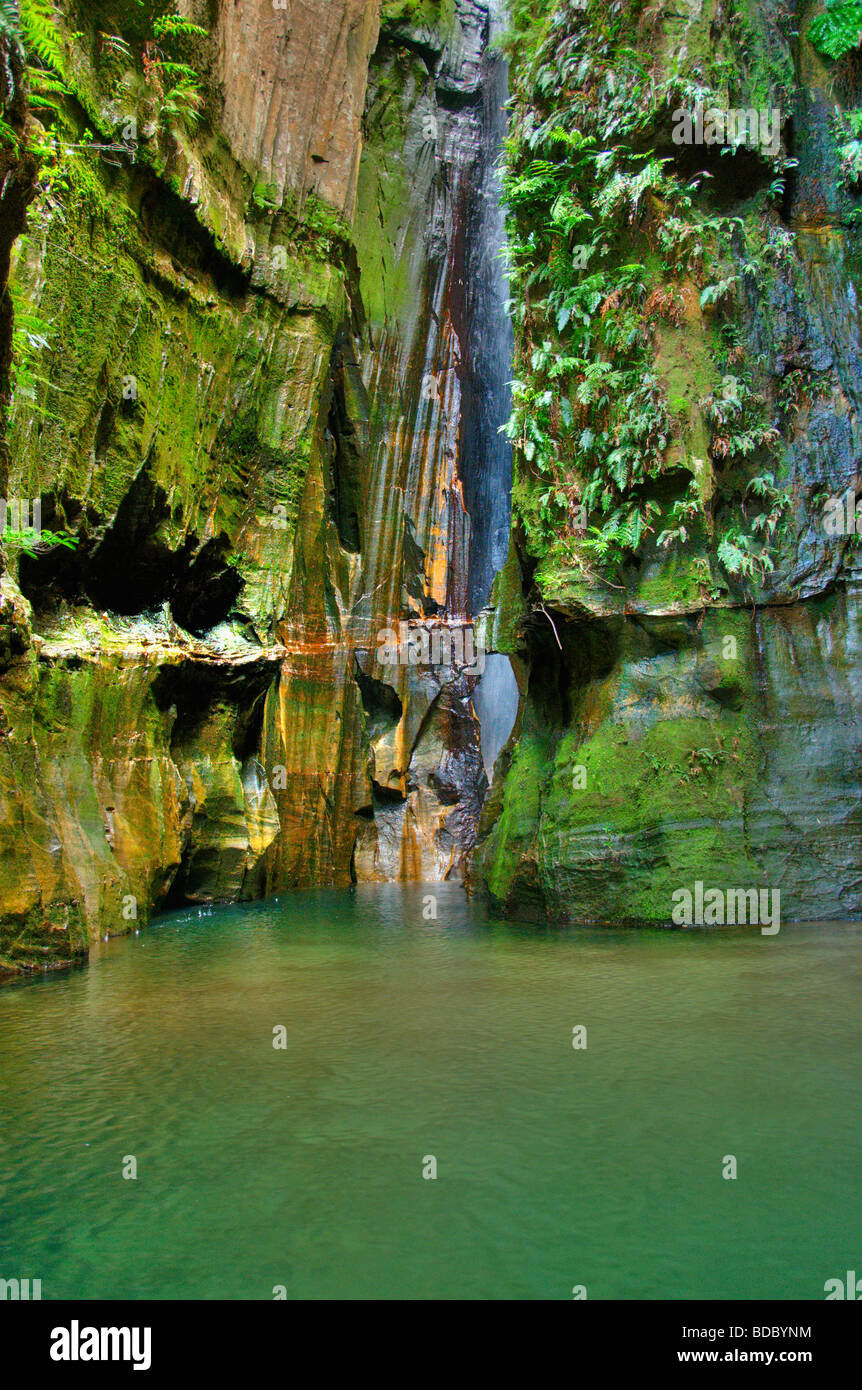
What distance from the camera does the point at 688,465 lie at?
10570 mm

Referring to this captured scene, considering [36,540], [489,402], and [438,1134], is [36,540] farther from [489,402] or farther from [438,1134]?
[489,402]

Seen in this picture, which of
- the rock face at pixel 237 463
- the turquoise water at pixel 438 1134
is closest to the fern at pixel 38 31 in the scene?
the rock face at pixel 237 463

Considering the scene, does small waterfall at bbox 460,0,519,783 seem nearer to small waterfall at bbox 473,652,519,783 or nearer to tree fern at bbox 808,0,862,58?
small waterfall at bbox 473,652,519,783

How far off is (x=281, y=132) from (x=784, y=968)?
1538 centimetres

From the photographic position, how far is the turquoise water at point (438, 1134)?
8.85ft

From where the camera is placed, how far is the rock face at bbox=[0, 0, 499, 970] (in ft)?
30.1

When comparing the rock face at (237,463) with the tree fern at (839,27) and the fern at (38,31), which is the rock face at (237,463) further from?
the tree fern at (839,27)

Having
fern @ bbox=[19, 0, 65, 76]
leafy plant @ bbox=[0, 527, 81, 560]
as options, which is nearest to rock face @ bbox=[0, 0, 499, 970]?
leafy plant @ bbox=[0, 527, 81, 560]

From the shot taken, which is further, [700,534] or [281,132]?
[281,132]

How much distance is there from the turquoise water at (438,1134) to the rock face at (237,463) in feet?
10.5

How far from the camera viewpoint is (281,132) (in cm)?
1476

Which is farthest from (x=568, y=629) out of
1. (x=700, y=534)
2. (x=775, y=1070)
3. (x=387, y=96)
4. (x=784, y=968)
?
(x=387, y=96)

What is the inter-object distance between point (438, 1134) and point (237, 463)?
1262cm
